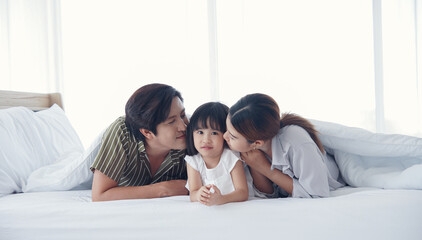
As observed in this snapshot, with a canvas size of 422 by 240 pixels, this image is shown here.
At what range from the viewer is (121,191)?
1.16 metres

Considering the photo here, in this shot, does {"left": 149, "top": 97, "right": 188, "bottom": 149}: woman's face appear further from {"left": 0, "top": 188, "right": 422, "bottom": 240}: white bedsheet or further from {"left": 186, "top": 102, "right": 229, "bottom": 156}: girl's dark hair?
{"left": 0, "top": 188, "right": 422, "bottom": 240}: white bedsheet

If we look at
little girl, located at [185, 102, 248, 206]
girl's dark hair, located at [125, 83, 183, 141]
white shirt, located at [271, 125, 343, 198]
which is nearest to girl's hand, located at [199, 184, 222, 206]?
little girl, located at [185, 102, 248, 206]

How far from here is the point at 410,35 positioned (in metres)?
2.68

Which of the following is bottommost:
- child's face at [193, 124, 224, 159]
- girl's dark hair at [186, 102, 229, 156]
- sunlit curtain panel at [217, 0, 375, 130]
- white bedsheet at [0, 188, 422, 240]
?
white bedsheet at [0, 188, 422, 240]

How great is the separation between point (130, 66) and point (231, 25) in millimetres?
989

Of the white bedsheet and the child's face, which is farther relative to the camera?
the child's face

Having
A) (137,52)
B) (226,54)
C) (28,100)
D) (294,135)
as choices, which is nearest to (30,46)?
(137,52)

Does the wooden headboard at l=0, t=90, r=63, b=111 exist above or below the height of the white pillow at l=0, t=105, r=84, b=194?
above

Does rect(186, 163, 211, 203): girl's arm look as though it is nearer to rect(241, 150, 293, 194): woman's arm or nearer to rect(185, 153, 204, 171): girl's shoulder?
rect(185, 153, 204, 171): girl's shoulder

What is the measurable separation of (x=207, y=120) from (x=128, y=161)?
1.19 feet

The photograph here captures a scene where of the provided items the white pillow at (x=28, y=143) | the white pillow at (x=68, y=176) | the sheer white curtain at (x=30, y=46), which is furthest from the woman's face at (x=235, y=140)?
the sheer white curtain at (x=30, y=46)

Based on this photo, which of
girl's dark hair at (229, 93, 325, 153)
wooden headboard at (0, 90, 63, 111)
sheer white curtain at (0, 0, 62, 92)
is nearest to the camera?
girl's dark hair at (229, 93, 325, 153)

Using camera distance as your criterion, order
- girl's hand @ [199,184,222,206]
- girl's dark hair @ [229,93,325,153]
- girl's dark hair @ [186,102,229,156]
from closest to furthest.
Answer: girl's hand @ [199,184,222,206], girl's dark hair @ [229,93,325,153], girl's dark hair @ [186,102,229,156]

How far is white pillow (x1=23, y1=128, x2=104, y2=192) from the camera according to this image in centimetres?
129
